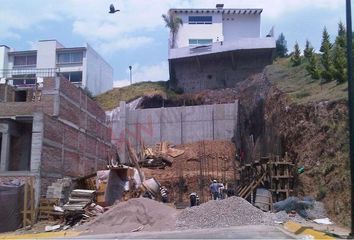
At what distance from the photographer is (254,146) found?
33750mm

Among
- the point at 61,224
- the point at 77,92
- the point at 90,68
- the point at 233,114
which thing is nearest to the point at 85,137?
the point at 77,92

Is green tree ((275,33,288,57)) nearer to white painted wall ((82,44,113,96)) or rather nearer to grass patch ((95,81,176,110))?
grass patch ((95,81,176,110))

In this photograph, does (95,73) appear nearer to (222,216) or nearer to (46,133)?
(46,133)

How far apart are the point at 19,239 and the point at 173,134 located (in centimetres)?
2612

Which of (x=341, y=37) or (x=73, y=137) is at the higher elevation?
(x=341, y=37)

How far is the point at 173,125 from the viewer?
43031 millimetres

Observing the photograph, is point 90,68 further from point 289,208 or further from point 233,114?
point 289,208

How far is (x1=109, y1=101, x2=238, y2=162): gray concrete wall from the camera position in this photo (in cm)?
4197

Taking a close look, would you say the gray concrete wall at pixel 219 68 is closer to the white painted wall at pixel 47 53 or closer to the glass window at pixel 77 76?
the glass window at pixel 77 76

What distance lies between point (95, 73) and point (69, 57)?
4.80 m

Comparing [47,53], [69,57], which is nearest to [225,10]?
[69,57]

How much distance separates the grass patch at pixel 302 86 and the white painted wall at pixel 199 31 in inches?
664

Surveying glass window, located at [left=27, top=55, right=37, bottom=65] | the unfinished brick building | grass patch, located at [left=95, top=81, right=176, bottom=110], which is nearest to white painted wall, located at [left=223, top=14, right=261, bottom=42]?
grass patch, located at [left=95, top=81, right=176, bottom=110]

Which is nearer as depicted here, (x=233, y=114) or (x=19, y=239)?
(x=19, y=239)
